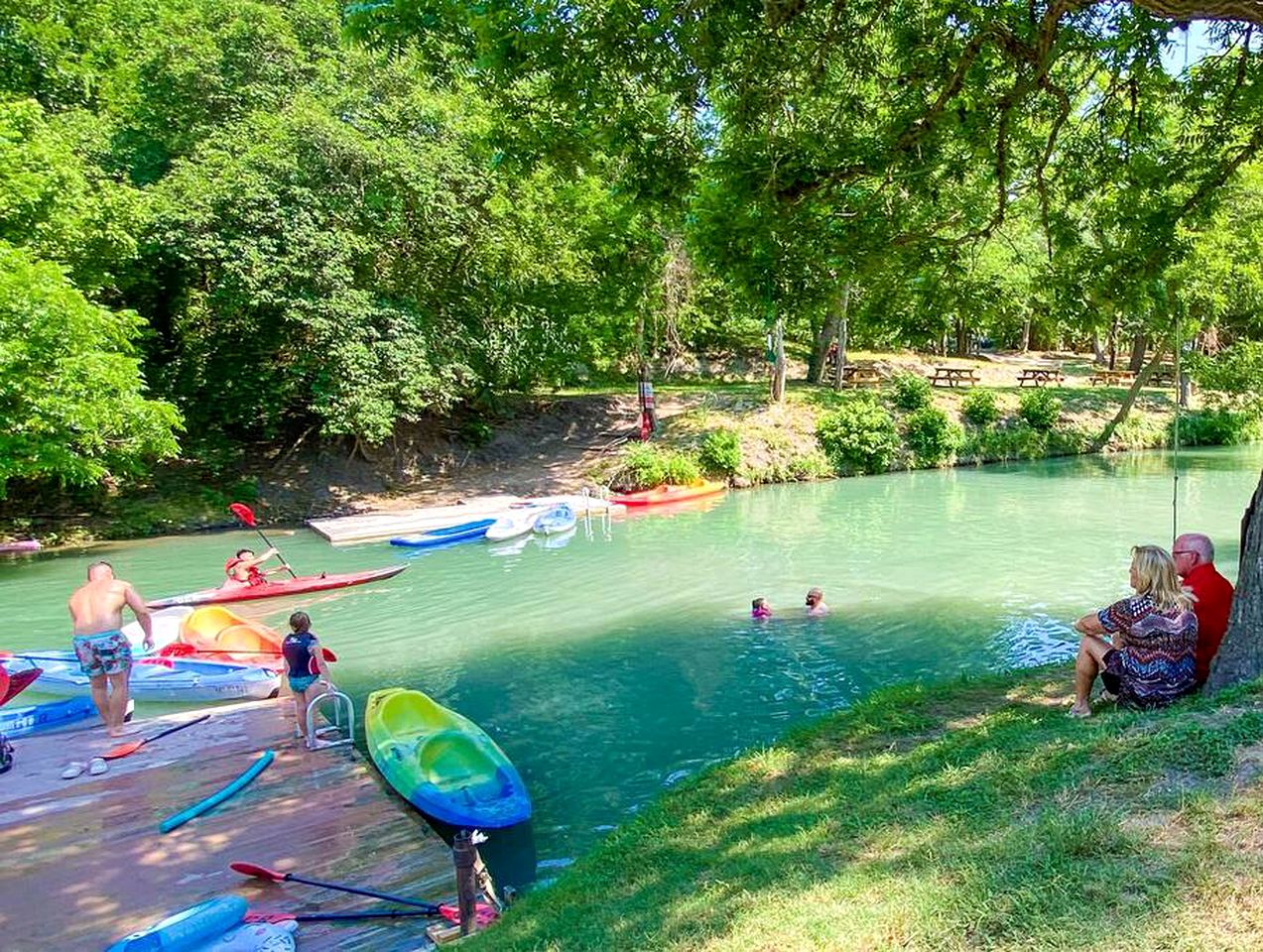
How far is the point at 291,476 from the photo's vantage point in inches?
939

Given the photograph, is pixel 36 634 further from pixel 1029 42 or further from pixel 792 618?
pixel 1029 42

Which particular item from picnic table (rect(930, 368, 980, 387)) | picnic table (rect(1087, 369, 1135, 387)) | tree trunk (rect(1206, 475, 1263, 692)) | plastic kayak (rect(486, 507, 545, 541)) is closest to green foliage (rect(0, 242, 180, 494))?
plastic kayak (rect(486, 507, 545, 541))

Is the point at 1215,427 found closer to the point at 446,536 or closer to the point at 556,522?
the point at 556,522

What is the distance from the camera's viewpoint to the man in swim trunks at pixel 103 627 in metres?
7.50

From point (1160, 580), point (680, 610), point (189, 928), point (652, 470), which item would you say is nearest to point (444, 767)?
point (189, 928)

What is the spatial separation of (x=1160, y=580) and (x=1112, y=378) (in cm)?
3504

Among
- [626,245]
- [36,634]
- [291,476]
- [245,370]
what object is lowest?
[36,634]

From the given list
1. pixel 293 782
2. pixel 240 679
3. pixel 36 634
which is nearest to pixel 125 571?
pixel 36 634

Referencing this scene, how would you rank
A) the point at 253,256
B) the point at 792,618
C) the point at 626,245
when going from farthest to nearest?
the point at 626,245
the point at 253,256
the point at 792,618

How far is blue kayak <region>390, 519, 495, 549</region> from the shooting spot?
59.8 ft

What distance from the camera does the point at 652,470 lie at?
23922 mm

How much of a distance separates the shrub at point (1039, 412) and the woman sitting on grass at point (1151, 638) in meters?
27.5

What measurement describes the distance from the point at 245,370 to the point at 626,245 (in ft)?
36.3

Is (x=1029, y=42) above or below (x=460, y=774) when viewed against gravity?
above
